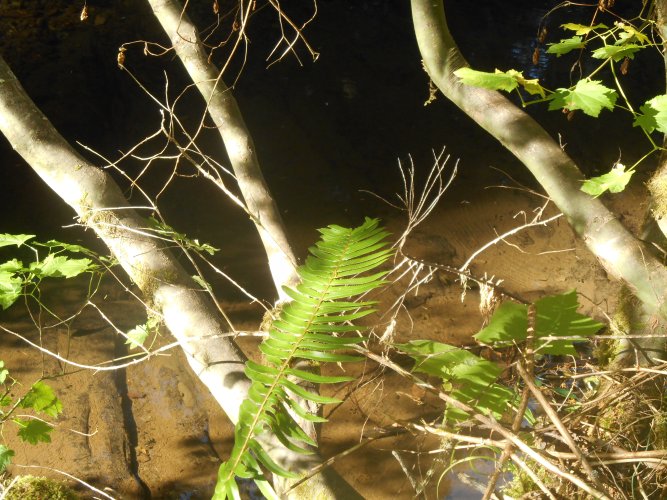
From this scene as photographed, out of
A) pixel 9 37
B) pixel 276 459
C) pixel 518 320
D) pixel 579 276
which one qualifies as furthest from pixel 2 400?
pixel 9 37

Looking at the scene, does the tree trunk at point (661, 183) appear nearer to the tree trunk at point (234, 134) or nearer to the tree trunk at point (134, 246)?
the tree trunk at point (234, 134)

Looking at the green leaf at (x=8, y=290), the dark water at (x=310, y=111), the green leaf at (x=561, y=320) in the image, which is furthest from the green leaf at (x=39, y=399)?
the dark water at (x=310, y=111)

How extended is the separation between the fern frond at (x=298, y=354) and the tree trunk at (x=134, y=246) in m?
0.33

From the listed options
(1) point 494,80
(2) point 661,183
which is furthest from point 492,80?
(2) point 661,183

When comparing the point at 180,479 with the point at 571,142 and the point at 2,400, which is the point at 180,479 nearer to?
the point at 2,400

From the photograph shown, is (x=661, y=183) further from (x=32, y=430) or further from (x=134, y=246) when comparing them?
(x=32, y=430)

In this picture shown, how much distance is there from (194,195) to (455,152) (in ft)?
6.21

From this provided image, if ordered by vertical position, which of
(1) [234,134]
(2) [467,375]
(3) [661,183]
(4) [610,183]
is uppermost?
(1) [234,134]

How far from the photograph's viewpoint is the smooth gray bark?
1.47 m

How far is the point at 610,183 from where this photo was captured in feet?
4.51

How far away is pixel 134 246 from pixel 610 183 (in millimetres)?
1342

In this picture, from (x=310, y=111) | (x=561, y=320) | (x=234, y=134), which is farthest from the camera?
(x=310, y=111)

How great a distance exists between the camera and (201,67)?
2064 millimetres

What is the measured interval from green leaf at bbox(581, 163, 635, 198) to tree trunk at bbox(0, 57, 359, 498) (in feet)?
3.34
